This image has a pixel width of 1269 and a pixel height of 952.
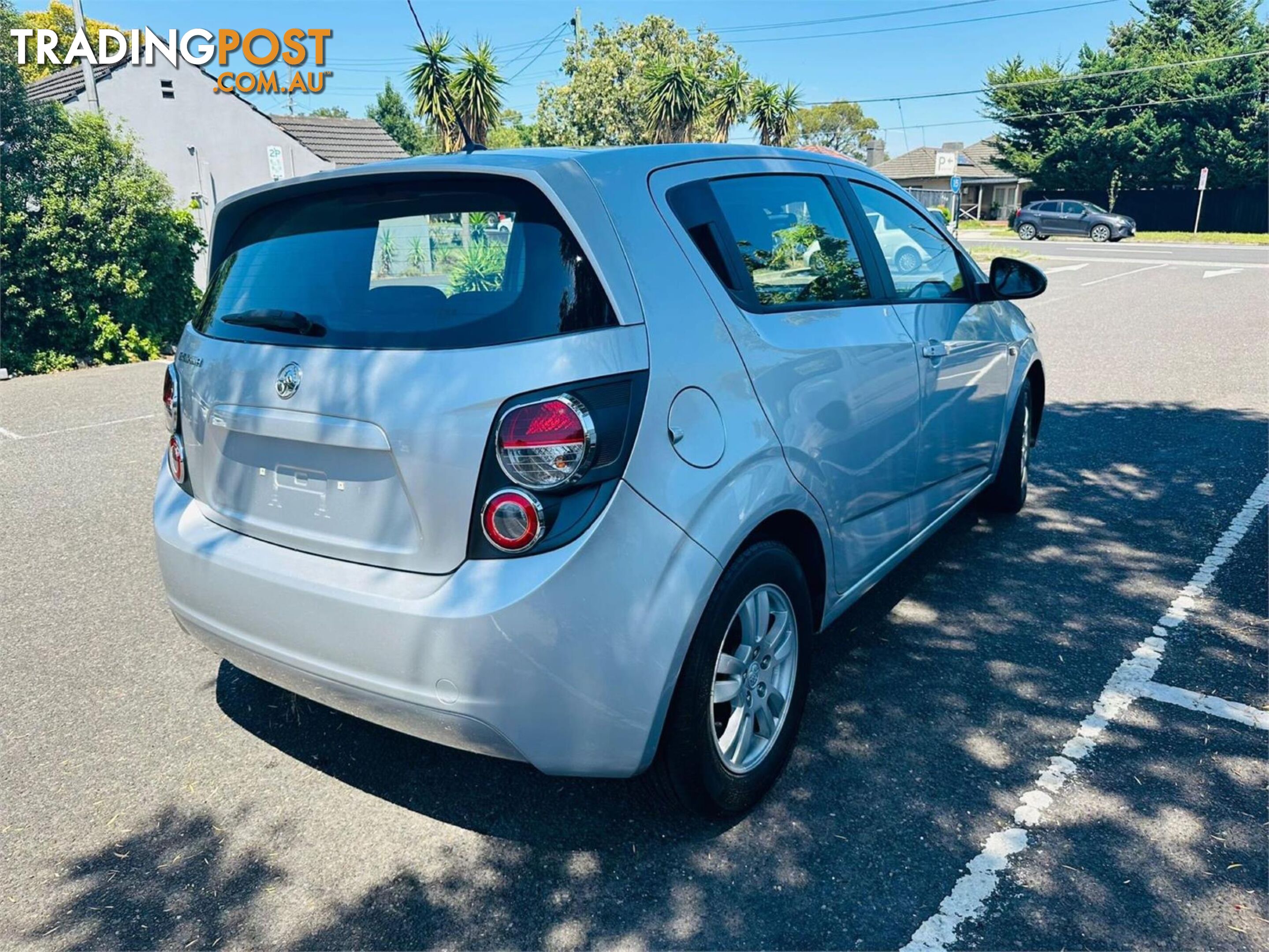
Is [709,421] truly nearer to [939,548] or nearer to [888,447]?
[888,447]

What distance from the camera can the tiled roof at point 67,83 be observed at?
20859mm

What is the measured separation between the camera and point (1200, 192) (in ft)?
141

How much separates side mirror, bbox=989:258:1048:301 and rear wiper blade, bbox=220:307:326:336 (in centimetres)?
303

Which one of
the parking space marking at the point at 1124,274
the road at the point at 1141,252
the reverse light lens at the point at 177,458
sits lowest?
the parking space marking at the point at 1124,274

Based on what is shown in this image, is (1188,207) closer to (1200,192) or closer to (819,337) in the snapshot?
(1200,192)

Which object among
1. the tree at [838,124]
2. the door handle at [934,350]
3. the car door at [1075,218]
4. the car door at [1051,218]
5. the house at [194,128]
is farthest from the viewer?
the tree at [838,124]

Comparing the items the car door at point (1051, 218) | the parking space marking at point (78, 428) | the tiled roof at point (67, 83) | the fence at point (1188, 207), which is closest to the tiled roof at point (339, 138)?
the tiled roof at point (67, 83)

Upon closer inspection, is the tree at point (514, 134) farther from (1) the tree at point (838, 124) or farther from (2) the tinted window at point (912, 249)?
(2) the tinted window at point (912, 249)

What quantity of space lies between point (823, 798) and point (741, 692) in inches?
18.5

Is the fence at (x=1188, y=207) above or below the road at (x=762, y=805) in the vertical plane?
above

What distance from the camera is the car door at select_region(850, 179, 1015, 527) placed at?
373 centimetres

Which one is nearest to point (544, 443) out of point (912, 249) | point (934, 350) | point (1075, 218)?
point (934, 350)

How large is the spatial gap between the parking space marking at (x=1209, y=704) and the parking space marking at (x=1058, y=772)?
17 millimetres

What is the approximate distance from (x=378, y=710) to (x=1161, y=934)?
198 cm
